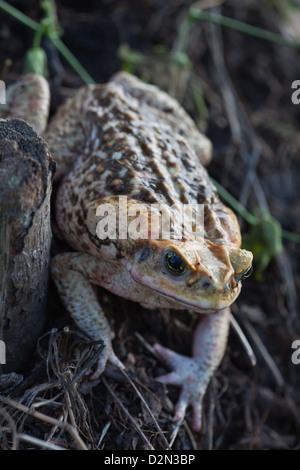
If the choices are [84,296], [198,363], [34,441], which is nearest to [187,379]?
[198,363]

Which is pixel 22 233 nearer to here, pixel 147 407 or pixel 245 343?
pixel 147 407

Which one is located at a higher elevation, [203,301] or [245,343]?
[203,301]

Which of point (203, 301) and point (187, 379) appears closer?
point (203, 301)

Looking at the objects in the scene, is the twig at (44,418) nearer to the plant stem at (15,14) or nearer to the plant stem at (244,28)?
the plant stem at (15,14)

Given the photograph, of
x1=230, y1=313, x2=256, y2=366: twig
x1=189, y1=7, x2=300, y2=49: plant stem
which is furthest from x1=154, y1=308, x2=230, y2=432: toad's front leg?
x1=189, y1=7, x2=300, y2=49: plant stem

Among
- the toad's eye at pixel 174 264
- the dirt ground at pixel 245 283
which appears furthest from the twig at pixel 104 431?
the toad's eye at pixel 174 264
